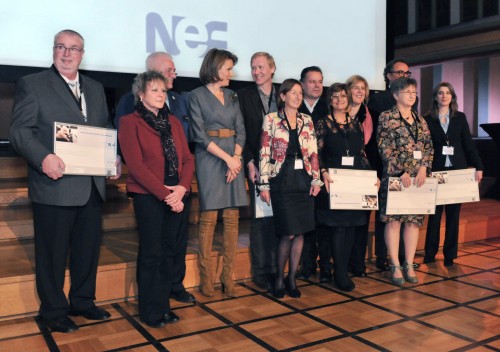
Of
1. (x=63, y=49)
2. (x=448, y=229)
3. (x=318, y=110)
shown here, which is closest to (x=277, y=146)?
(x=318, y=110)

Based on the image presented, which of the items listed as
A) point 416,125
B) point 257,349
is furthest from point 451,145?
point 257,349

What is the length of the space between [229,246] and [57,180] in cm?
107

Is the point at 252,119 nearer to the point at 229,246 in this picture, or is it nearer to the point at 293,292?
the point at 229,246

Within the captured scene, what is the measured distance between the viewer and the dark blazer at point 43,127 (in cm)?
237

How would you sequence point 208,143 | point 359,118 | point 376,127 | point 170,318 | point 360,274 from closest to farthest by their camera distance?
point 170,318 < point 208,143 < point 359,118 < point 376,127 < point 360,274

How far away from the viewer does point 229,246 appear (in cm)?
306

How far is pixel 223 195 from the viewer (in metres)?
2.96

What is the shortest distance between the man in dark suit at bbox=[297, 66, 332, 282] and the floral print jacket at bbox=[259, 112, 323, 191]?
13.1 inches

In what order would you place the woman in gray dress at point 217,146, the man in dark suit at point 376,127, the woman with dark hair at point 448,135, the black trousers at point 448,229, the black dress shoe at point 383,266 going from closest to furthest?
1. the woman in gray dress at point 217,146
2. the man in dark suit at point 376,127
3. the woman with dark hair at point 448,135
4. the black dress shoe at point 383,266
5. the black trousers at point 448,229

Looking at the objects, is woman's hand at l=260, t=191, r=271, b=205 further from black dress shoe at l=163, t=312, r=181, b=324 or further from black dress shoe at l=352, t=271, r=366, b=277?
black dress shoe at l=352, t=271, r=366, b=277

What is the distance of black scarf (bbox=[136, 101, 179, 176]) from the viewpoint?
Result: 2.54m

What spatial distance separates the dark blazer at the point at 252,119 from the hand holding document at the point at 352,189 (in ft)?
1.55

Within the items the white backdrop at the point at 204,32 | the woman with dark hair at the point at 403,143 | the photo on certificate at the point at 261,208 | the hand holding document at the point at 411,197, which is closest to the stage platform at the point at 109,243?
the photo on certificate at the point at 261,208

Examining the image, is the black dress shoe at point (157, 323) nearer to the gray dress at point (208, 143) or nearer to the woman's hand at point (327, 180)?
the gray dress at point (208, 143)
